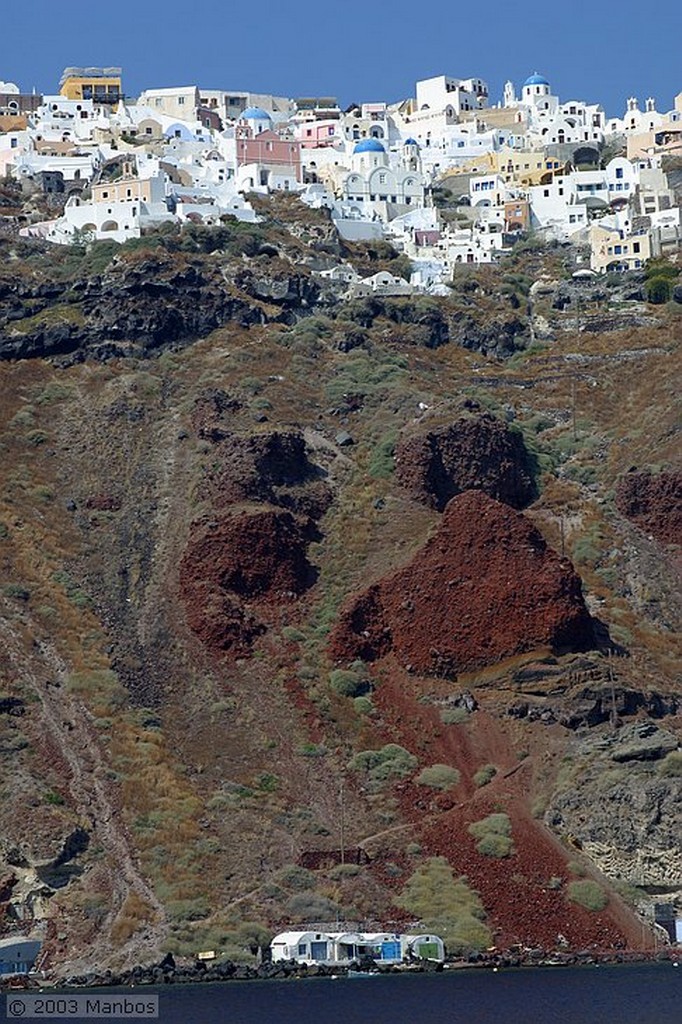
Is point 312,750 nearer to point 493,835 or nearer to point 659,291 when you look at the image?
point 493,835

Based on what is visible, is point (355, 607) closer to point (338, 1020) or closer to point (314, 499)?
point (314, 499)

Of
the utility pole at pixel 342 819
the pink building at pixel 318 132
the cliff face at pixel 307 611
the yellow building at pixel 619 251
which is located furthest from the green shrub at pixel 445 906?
the pink building at pixel 318 132

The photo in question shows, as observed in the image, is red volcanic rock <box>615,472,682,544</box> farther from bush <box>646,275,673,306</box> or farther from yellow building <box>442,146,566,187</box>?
yellow building <box>442,146,566,187</box>

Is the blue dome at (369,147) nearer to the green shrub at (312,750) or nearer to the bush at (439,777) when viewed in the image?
the green shrub at (312,750)

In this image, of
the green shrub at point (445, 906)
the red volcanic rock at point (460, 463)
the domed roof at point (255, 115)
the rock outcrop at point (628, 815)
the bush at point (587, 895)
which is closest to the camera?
the green shrub at point (445, 906)

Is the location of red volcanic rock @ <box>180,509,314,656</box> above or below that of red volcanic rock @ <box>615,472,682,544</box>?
below

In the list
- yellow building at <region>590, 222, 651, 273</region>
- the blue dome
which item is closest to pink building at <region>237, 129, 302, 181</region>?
the blue dome

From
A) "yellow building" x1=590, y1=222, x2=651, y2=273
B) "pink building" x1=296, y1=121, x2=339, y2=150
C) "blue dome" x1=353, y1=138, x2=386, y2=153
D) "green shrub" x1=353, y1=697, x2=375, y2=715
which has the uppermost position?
"pink building" x1=296, y1=121, x2=339, y2=150
